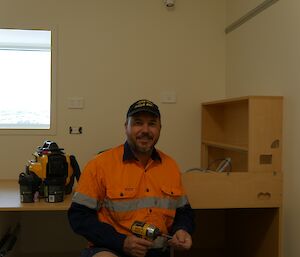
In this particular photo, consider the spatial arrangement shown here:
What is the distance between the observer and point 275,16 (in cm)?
293

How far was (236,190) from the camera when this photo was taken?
259 centimetres

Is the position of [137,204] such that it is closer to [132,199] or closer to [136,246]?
[132,199]

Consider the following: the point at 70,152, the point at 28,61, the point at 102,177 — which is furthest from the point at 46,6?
the point at 102,177

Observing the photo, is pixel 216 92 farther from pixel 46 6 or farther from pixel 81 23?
pixel 46 6

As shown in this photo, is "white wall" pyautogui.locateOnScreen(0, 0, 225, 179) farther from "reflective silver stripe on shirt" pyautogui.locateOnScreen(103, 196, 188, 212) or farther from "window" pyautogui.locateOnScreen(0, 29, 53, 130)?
"reflective silver stripe on shirt" pyautogui.locateOnScreen(103, 196, 188, 212)

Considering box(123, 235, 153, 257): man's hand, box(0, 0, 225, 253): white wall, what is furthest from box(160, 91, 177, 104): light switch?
box(123, 235, 153, 257): man's hand

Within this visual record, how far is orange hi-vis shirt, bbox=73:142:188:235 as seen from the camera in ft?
6.61

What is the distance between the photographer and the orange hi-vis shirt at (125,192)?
2.01 metres

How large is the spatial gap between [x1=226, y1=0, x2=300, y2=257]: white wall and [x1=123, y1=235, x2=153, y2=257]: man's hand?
1203mm

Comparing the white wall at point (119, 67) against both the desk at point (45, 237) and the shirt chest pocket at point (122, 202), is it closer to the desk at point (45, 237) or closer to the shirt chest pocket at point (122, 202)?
the desk at point (45, 237)

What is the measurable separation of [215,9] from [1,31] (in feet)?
6.64

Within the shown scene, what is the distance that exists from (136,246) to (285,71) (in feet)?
5.33

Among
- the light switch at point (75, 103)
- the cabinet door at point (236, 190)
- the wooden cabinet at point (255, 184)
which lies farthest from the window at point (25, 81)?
the cabinet door at point (236, 190)

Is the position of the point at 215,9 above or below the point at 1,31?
above
